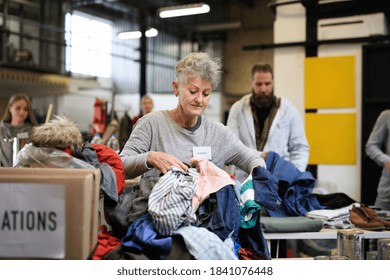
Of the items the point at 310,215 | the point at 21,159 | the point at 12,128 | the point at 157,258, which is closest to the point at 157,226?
the point at 157,258

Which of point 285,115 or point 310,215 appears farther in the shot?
point 285,115

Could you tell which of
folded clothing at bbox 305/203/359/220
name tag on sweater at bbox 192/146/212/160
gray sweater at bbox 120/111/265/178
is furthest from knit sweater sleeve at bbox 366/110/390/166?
name tag on sweater at bbox 192/146/212/160

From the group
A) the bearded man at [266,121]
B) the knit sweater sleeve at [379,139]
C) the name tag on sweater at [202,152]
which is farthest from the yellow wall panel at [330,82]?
the name tag on sweater at [202,152]

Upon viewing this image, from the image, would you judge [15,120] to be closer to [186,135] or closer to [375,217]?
[186,135]

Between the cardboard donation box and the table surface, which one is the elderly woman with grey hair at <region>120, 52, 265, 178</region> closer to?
the cardboard donation box

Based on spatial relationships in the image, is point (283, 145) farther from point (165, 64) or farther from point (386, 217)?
point (165, 64)

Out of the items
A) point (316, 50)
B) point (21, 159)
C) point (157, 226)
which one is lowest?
point (157, 226)

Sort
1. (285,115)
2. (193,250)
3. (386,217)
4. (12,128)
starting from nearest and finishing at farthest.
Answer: (193,250), (386,217), (285,115), (12,128)

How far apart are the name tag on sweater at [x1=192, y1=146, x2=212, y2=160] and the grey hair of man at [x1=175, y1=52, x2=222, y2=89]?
0.65ft

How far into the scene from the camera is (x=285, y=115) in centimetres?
271

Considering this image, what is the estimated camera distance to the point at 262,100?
8.75 feet

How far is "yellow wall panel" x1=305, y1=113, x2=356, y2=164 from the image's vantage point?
3998mm

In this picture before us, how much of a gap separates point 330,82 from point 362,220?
198cm

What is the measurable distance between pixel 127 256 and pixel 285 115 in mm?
1720
